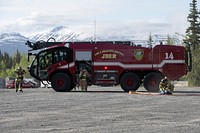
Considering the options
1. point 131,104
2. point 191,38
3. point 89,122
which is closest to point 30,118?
point 89,122

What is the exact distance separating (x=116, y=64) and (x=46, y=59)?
13.8 feet

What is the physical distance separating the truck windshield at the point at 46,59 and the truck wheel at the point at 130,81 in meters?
3.33

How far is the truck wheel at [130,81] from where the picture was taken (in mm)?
31703

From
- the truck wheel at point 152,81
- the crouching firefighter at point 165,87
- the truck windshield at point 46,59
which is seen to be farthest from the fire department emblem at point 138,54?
the truck windshield at point 46,59

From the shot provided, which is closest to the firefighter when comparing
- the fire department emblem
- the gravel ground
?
the fire department emblem

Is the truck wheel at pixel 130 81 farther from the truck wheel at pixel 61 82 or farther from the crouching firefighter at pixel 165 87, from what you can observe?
the truck wheel at pixel 61 82

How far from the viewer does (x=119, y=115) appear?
1783cm

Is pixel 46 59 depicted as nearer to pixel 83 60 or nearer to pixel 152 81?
pixel 83 60

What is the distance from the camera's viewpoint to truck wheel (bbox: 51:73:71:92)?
1260 inches

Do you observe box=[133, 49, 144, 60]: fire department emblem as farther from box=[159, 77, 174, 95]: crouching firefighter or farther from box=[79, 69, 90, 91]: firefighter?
box=[159, 77, 174, 95]: crouching firefighter

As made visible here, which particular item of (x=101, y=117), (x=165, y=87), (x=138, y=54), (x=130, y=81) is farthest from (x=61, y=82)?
(x=101, y=117)

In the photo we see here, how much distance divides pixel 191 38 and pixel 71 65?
64.8 meters

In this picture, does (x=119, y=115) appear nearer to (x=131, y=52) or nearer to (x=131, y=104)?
(x=131, y=104)

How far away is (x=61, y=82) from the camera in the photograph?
32125 millimetres
